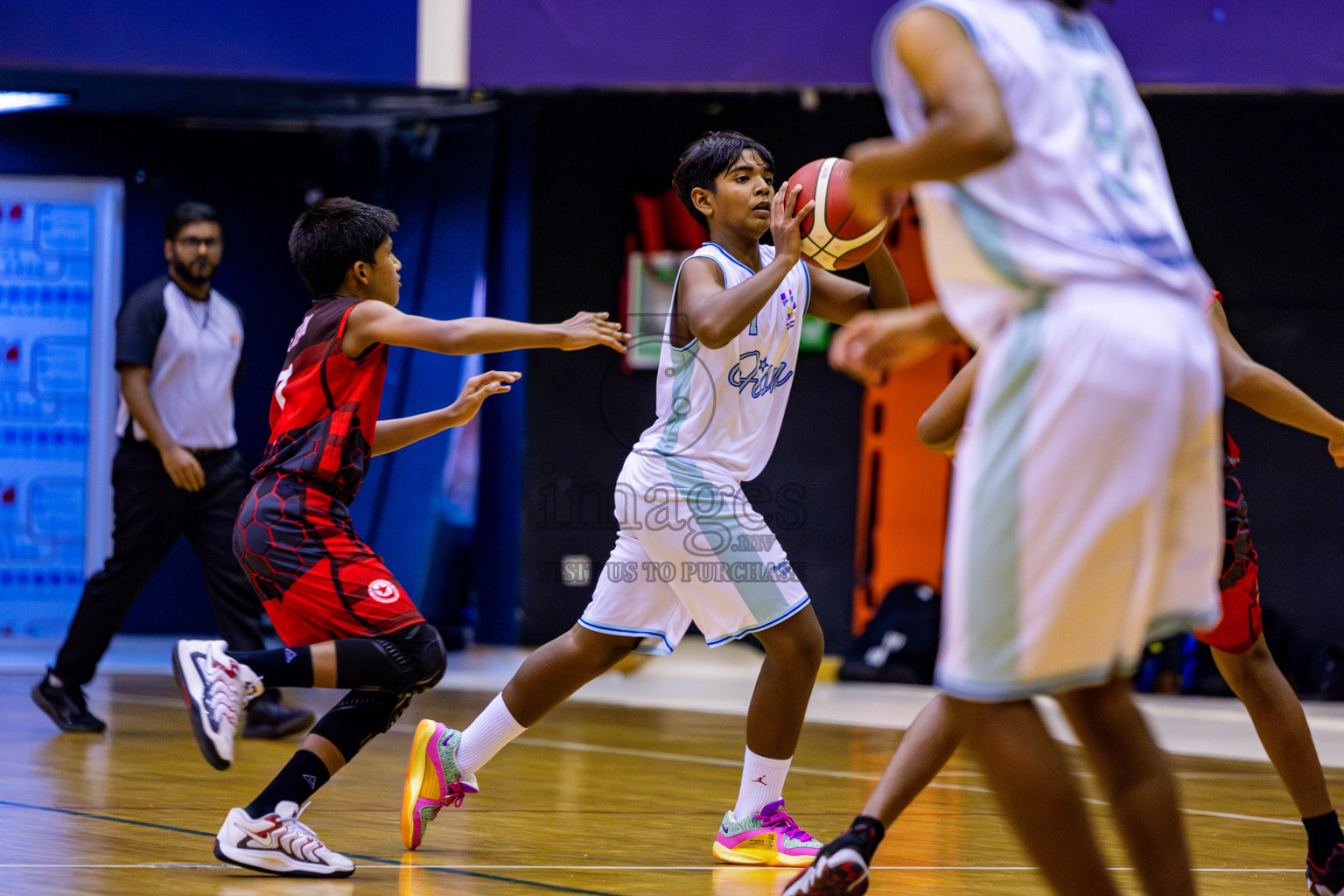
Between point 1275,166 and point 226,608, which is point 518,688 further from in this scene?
point 1275,166

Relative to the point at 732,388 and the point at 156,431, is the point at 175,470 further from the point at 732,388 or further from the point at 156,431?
the point at 732,388

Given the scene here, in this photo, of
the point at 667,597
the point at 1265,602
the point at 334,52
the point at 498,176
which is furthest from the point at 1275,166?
the point at 667,597

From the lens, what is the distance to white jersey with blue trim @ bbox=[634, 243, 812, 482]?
3.74 m

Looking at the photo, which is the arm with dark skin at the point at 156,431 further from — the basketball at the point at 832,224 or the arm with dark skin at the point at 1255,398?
the arm with dark skin at the point at 1255,398

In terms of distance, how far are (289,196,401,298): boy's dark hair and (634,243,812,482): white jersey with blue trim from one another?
778 mm

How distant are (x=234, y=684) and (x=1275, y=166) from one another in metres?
7.22

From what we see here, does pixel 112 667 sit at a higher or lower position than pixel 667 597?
lower

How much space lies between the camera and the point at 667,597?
12.4 feet

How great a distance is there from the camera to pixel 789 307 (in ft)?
12.6

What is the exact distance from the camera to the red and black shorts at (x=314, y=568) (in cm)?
335

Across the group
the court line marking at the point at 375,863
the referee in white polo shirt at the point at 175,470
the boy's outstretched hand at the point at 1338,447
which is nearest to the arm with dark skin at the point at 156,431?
the referee in white polo shirt at the point at 175,470

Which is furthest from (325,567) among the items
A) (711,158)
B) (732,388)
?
(711,158)

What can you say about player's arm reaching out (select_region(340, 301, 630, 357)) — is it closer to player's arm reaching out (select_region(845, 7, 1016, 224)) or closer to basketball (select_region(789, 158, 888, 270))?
basketball (select_region(789, 158, 888, 270))

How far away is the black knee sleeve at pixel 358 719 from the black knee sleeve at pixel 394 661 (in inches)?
2.5
